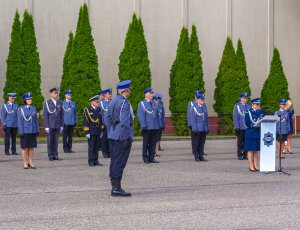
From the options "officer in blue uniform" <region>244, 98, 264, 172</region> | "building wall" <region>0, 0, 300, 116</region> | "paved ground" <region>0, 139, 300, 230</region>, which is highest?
"building wall" <region>0, 0, 300, 116</region>

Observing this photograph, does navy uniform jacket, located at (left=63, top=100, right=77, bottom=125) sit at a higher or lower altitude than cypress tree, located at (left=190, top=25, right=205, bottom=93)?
lower

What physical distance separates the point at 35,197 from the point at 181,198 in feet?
8.55

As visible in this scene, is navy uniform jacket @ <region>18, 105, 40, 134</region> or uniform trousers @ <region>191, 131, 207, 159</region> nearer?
navy uniform jacket @ <region>18, 105, 40, 134</region>

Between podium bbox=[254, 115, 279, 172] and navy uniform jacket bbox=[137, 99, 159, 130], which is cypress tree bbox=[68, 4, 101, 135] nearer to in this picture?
navy uniform jacket bbox=[137, 99, 159, 130]

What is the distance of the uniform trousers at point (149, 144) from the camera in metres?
21.9

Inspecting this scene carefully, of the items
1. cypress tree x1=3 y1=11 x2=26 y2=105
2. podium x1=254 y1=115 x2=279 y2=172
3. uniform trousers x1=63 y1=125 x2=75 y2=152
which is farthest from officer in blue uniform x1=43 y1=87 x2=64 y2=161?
cypress tree x1=3 y1=11 x2=26 y2=105

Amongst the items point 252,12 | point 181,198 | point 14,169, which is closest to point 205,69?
point 252,12

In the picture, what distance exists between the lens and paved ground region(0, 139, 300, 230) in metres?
10.6

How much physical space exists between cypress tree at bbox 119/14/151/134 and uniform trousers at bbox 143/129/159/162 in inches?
613

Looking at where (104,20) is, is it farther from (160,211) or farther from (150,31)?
(160,211)

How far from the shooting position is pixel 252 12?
43594 millimetres

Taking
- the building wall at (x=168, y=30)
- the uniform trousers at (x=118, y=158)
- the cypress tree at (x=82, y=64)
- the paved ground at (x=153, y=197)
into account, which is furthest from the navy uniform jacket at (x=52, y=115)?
the building wall at (x=168, y=30)

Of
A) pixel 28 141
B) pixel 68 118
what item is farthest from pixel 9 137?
pixel 28 141

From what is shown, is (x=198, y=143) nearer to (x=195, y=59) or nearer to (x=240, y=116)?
(x=240, y=116)
